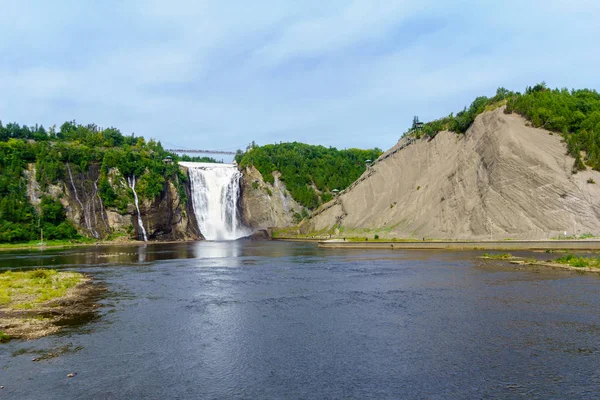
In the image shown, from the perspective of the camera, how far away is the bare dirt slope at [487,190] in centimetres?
5631

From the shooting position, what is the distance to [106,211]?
103 meters

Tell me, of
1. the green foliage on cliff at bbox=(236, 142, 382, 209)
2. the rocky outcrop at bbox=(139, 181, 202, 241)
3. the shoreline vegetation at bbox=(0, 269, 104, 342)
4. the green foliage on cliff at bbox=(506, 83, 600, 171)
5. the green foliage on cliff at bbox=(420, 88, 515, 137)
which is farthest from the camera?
the green foliage on cliff at bbox=(236, 142, 382, 209)

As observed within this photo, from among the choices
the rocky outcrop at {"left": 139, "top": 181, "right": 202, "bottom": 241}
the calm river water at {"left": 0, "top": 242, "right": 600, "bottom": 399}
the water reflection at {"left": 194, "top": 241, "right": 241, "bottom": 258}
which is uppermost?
the rocky outcrop at {"left": 139, "top": 181, "right": 202, "bottom": 241}

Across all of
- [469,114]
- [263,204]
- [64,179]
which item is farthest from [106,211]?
[469,114]

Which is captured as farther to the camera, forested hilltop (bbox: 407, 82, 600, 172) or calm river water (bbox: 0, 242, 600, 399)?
forested hilltop (bbox: 407, 82, 600, 172)

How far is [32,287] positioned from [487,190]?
187 feet

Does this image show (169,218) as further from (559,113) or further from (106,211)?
(559,113)

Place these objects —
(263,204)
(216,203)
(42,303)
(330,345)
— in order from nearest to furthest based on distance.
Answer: (330,345), (42,303), (216,203), (263,204)

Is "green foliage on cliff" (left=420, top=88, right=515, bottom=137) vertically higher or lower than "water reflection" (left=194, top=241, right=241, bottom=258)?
higher

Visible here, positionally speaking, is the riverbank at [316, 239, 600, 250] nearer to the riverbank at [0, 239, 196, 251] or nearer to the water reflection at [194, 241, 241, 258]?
the water reflection at [194, 241, 241, 258]

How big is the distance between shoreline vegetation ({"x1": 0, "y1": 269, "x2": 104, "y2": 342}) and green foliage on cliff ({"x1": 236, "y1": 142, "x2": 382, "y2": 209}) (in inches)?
3876

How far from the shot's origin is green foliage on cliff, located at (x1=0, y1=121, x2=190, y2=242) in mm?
89875

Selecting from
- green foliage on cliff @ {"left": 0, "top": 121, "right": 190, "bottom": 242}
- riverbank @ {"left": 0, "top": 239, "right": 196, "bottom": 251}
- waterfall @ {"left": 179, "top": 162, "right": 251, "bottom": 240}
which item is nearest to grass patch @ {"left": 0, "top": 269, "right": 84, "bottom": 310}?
riverbank @ {"left": 0, "top": 239, "right": 196, "bottom": 251}

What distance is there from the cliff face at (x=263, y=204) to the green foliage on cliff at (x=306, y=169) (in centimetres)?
211
